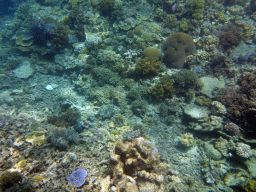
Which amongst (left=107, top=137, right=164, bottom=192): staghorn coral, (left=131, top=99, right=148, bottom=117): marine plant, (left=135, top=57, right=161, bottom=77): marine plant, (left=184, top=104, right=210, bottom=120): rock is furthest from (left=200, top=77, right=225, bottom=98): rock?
(left=107, top=137, right=164, bottom=192): staghorn coral

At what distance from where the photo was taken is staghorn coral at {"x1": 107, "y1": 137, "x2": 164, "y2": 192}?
4406 mm

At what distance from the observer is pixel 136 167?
15.5ft

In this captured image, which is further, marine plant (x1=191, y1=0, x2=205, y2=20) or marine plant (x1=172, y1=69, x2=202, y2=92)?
marine plant (x1=191, y1=0, x2=205, y2=20)

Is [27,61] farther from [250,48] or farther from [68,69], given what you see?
[250,48]

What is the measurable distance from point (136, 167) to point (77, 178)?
6.52 feet

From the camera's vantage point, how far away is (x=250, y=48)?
10023 millimetres

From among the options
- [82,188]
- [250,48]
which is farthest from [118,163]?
[250,48]

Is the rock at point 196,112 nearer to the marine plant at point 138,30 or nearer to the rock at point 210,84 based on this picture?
the rock at point 210,84

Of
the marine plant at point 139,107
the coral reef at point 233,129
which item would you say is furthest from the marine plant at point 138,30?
the coral reef at point 233,129

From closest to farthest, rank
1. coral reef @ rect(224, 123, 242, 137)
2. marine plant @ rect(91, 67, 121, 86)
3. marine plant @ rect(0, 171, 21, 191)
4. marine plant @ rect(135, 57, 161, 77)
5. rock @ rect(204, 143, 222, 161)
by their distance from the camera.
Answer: marine plant @ rect(0, 171, 21, 191) → rock @ rect(204, 143, 222, 161) → coral reef @ rect(224, 123, 242, 137) → marine plant @ rect(135, 57, 161, 77) → marine plant @ rect(91, 67, 121, 86)

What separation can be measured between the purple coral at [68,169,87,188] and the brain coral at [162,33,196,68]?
7894mm

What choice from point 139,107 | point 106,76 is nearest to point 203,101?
point 139,107

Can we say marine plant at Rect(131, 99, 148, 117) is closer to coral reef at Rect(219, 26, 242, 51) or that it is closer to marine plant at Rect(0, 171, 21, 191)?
marine plant at Rect(0, 171, 21, 191)

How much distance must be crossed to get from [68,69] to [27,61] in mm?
5885
